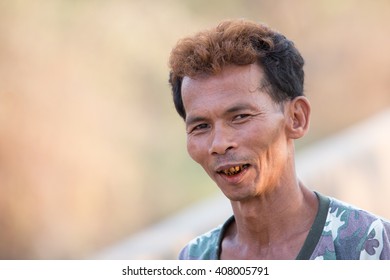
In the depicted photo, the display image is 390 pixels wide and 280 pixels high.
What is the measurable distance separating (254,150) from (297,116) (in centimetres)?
19

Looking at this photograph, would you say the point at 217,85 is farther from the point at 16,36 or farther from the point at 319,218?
the point at 16,36

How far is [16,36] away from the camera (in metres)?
5.62

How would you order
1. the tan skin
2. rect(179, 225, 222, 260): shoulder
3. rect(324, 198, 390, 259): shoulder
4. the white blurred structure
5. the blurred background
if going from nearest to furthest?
rect(324, 198, 390, 259): shoulder, the tan skin, rect(179, 225, 222, 260): shoulder, the white blurred structure, the blurred background

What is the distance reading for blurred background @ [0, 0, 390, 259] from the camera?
5465mm

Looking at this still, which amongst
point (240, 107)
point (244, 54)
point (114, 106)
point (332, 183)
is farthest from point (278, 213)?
point (114, 106)

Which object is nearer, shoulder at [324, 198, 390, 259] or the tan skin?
shoulder at [324, 198, 390, 259]

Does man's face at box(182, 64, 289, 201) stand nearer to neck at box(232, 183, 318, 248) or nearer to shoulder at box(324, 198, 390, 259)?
neck at box(232, 183, 318, 248)

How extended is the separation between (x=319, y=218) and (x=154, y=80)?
145 inches

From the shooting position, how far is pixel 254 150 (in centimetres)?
227

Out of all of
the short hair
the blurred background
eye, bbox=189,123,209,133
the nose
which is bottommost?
the nose

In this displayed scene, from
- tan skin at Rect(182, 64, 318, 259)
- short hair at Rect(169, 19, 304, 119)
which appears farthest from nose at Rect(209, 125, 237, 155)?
short hair at Rect(169, 19, 304, 119)

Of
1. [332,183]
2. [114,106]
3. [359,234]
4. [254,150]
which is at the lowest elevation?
[359,234]

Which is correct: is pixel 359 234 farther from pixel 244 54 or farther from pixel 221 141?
pixel 244 54

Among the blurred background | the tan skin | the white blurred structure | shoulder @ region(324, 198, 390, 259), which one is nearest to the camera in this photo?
shoulder @ region(324, 198, 390, 259)
